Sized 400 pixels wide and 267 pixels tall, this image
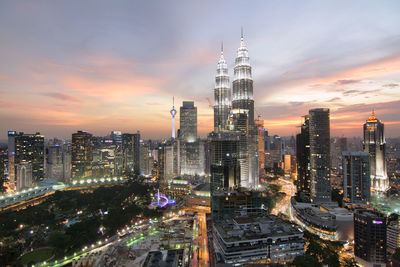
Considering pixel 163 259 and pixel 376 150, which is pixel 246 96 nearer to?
pixel 376 150

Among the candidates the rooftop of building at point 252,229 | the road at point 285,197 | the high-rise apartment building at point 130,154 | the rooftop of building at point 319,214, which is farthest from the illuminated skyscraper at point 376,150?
the high-rise apartment building at point 130,154

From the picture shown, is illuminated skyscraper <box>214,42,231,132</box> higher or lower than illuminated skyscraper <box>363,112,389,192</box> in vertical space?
higher

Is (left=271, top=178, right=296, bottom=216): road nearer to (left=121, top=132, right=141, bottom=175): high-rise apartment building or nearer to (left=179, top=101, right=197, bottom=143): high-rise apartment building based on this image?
(left=179, top=101, right=197, bottom=143): high-rise apartment building

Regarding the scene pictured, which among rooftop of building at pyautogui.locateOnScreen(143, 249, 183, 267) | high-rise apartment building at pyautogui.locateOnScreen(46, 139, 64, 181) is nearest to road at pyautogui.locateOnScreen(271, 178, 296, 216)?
rooftop of building at pyautogui.locateOnScreen(143, 249, 183, 267)

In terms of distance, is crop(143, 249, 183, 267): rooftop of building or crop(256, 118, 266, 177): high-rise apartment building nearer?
crop(143, 249, 183, 267): rooftop of building

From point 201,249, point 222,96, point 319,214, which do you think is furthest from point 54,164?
point 319,214

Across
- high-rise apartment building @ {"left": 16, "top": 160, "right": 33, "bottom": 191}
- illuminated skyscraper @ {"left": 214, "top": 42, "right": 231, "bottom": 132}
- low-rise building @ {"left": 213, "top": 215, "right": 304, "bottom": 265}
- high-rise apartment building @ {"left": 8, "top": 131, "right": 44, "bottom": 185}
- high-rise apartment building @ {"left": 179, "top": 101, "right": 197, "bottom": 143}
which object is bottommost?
low-rise building @ {"left": 213, "top": 215, "right": 304, "bottom": 265}
